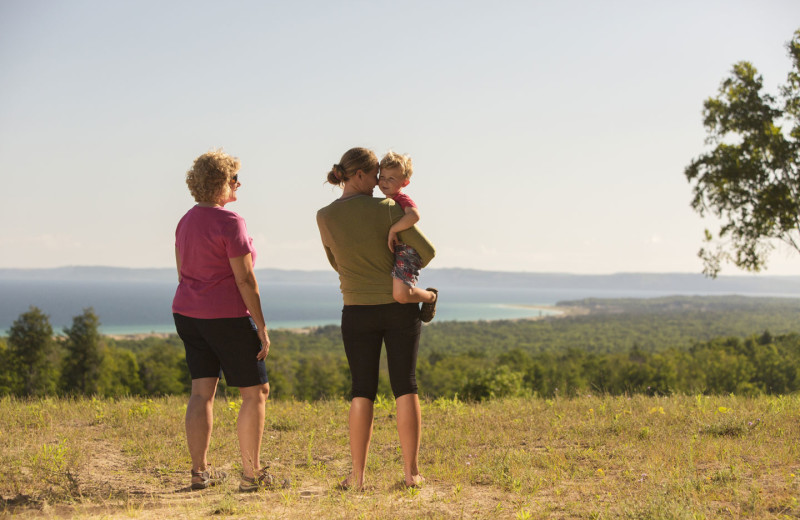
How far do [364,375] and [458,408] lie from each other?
344 cm

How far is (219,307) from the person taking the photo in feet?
12.5

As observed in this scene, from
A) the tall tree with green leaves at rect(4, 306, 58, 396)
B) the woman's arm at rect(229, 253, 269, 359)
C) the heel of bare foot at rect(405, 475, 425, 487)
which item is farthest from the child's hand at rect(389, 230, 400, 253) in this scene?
the tall tree with green leaves at rect(4, 306, 58, 396)

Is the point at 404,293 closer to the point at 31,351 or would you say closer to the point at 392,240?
the point at 392,240

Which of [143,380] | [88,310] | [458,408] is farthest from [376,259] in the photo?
[143,380]

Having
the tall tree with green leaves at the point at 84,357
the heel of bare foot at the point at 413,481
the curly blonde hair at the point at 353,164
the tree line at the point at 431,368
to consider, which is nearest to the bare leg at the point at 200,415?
the heel of bare foot at the point at 413,481

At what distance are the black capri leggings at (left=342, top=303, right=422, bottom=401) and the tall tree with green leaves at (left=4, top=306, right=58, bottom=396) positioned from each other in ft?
153

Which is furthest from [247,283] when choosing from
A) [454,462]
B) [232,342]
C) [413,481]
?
[454,462]

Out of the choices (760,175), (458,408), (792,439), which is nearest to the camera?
(792,439)

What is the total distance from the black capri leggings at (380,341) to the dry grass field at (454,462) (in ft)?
2.22

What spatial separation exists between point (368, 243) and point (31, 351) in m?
48.6

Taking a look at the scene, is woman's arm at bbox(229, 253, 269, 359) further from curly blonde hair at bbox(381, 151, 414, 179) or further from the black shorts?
curly blonde hair at bbox(381, 151, 414, 179)

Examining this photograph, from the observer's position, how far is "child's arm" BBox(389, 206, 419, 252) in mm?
3615

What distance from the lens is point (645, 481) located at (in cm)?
389

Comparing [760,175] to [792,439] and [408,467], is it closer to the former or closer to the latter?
[792,439]
